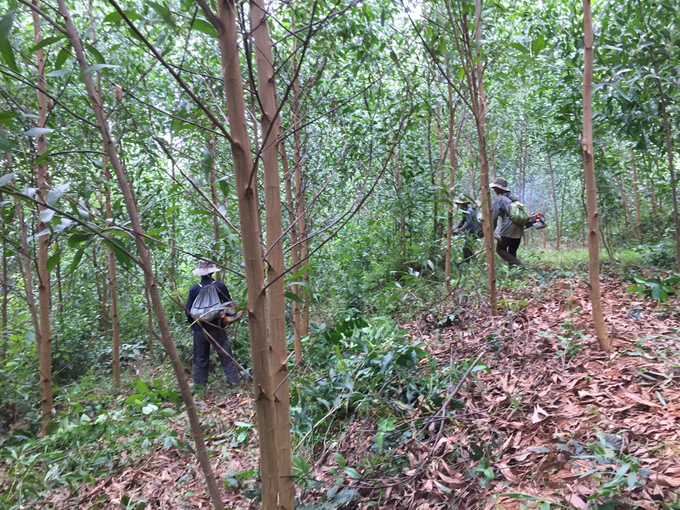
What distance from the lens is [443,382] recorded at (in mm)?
2777

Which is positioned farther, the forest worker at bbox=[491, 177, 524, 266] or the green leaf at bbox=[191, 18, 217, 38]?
the forest worker at bbox=[491, 177, 524, 266]

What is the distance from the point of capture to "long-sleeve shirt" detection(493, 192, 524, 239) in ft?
20.4

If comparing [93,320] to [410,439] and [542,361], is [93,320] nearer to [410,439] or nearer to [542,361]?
[410,439]

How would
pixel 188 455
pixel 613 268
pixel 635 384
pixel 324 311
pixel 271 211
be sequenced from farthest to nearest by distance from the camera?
pixel 324 311, pixel 613 268, pixel 188 455, pixel 635 384, pixel 271 211

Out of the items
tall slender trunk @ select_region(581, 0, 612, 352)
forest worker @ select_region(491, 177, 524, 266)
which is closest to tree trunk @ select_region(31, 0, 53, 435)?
tall slender trunk @ select_region(581, 0, 612, 352)

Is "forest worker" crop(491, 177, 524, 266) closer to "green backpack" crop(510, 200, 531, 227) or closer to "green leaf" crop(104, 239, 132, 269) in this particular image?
"green backpack" crop(510, 200, 531, 227)

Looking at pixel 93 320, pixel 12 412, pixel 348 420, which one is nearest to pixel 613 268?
pixel 348 420

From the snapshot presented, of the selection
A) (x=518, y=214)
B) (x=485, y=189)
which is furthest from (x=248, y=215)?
(x=518, y=214)

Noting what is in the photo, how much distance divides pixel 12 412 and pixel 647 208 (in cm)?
1082

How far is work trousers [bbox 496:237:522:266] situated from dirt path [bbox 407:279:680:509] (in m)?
2.73

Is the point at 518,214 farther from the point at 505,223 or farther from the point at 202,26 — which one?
the point at 202,26

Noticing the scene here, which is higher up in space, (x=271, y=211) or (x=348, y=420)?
(x=271, y=211)

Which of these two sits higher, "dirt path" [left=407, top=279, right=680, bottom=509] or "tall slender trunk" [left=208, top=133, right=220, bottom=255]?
"tall slender trunk" [left=208, top=133, right=220, bottom=255]

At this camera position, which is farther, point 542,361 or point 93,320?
point 93,320
